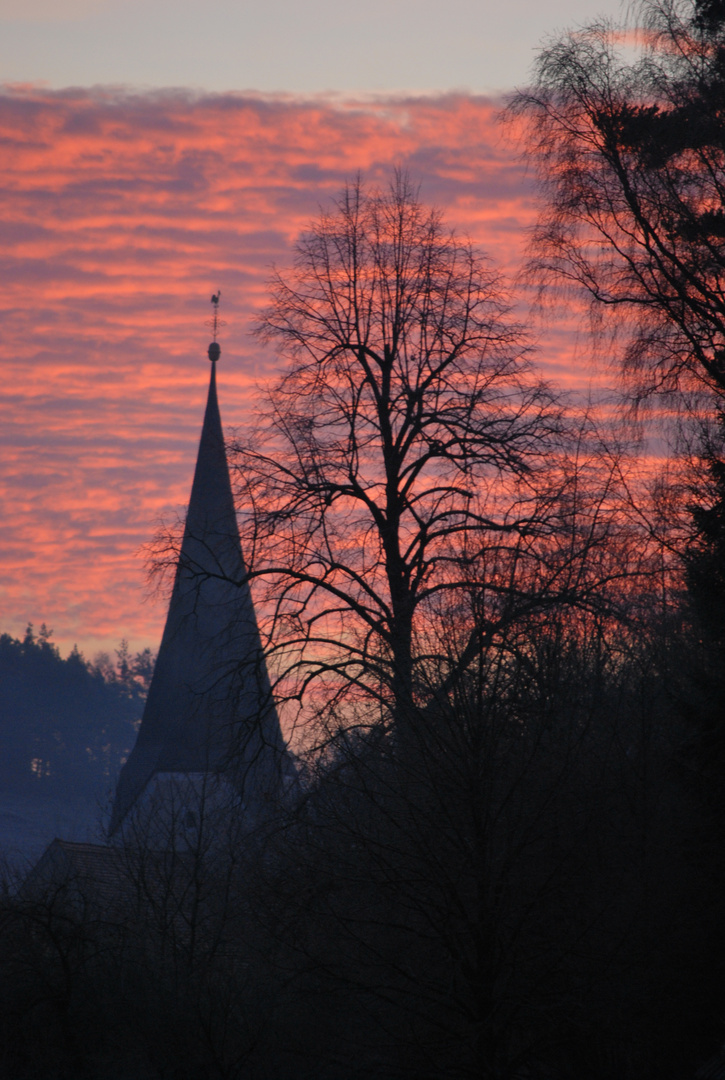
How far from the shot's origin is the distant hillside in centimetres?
6912

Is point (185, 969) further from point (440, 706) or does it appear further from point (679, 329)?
point (679, 329)

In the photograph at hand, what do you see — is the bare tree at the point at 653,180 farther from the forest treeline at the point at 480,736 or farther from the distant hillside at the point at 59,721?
the distant hillside at the point at 59,721

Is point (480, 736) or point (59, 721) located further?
point (59, 721)

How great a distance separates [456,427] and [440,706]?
28.0 feet

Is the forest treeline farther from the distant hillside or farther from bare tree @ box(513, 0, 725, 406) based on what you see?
the distant hillside

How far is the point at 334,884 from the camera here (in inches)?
570

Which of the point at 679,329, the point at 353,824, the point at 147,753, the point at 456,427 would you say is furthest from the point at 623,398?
the point at 147,753

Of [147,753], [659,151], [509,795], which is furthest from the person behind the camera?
[147,753]

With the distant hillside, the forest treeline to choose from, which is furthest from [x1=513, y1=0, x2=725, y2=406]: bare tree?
the distant hillside

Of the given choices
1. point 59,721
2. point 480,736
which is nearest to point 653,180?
point 480,736

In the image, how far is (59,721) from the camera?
238 ft

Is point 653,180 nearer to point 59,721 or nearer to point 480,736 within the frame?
point 480,736

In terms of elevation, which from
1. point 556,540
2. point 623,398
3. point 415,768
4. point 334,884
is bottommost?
point 334,884

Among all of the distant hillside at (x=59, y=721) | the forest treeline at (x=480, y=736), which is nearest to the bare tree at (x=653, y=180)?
the forest treeline at (x=480, y=736)
